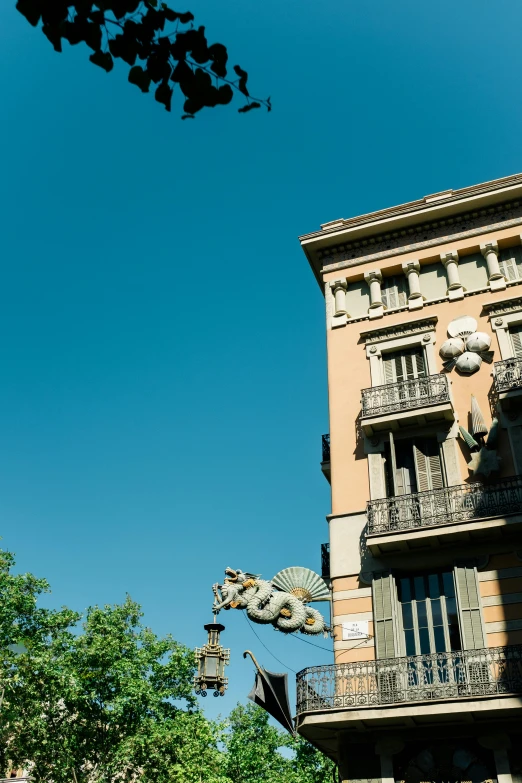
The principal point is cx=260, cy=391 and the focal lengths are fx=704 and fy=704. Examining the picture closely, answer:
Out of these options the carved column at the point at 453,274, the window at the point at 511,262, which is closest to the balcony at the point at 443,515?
the carved column at the point at 453,274

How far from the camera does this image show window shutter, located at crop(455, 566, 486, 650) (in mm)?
15445

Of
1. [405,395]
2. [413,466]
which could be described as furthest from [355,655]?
[405,395]

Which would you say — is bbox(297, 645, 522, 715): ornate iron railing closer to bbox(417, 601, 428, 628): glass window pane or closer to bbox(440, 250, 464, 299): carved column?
bbox(417, 601, 428, 628): glass window pane

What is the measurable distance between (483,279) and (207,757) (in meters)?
21.4

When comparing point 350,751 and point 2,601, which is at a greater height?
point 2,601

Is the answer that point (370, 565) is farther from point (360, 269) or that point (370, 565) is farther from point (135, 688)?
point (135, 688)

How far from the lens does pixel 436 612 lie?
16.5m

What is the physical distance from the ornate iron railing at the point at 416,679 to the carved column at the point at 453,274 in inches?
406

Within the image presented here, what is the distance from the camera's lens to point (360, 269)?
2266cm

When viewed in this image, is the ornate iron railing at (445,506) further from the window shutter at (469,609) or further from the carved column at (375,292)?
the carved column at (375,292)

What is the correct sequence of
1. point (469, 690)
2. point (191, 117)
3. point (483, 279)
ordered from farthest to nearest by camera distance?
1. point (483, 279)
2. point (469, 690)
3. point (191, 117)

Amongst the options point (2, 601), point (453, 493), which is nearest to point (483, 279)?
point (453, 493)

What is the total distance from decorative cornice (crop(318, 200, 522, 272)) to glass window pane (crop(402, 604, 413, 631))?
10972 mm

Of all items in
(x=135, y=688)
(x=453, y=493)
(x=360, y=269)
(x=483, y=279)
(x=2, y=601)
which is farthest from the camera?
(x=2, y=601)
